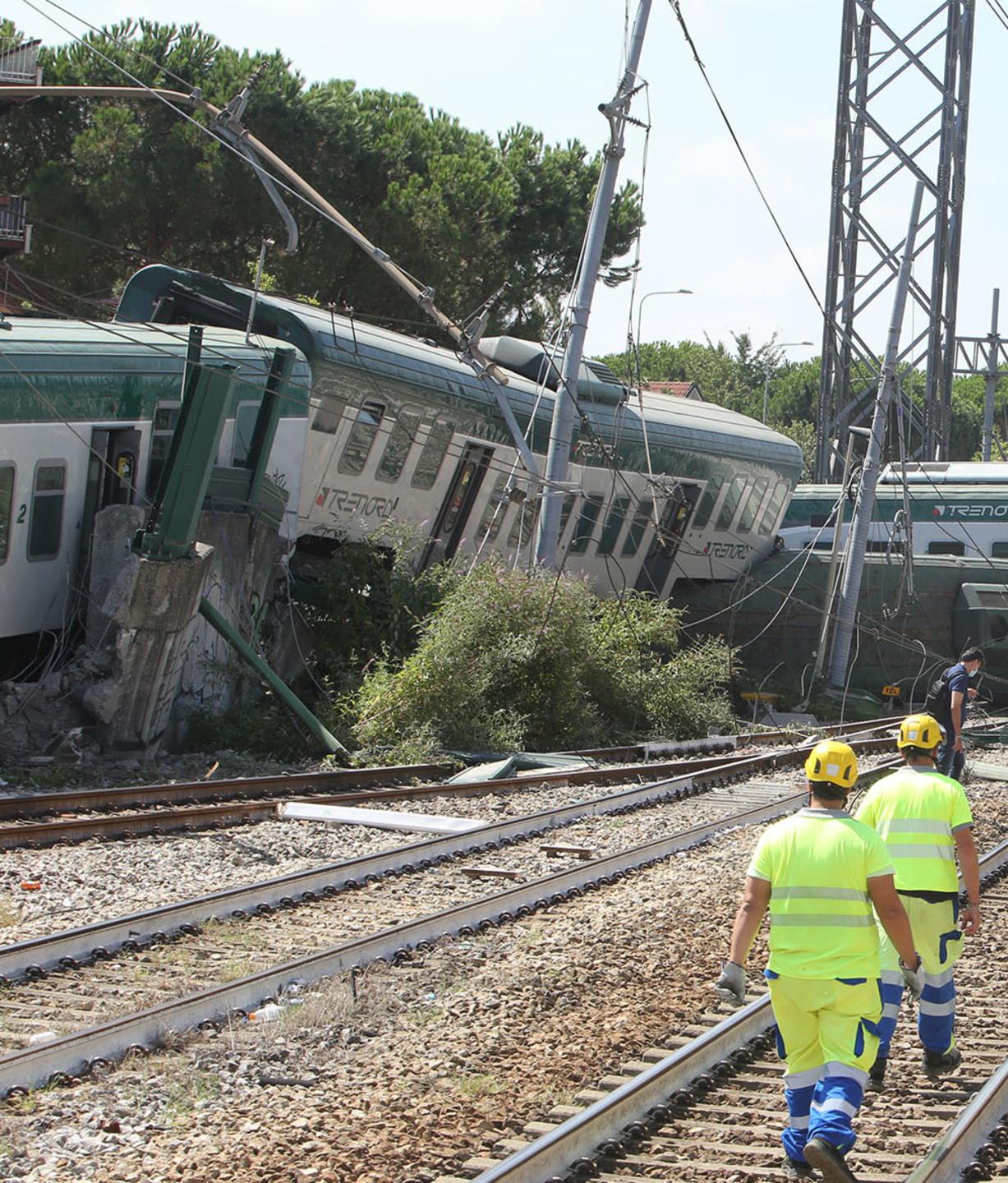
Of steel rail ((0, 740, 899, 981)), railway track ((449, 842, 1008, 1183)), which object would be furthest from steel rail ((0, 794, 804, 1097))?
railway track ((449, 842, 1008, 1183))

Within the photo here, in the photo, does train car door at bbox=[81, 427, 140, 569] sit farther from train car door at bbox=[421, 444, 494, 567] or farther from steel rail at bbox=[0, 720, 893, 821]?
train car door at bbox=[421, 444, 494, 567]

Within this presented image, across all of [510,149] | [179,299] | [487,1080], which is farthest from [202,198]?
[487,1080]

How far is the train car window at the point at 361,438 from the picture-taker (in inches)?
834

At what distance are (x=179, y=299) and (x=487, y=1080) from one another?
54.3ft

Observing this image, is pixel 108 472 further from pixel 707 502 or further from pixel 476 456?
pixel 707 502

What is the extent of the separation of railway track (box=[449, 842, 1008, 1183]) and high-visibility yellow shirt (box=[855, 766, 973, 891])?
837mm

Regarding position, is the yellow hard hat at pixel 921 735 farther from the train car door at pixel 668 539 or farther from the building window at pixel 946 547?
the building window at pixel 946 547

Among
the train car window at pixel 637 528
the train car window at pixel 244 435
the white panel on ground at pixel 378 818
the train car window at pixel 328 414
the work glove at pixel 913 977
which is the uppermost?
the train car window at pixel 328 414

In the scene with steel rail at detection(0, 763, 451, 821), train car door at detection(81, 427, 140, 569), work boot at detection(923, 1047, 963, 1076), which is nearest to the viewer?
work boot at detection(923, 1047, 963, 1076)

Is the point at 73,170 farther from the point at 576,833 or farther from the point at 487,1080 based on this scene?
the point at 487,1080

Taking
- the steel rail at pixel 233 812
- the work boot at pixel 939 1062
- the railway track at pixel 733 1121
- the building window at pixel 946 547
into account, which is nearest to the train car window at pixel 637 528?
the building window at pixel 946 547

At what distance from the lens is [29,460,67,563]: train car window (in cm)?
1633

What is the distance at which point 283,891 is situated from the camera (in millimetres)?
10391

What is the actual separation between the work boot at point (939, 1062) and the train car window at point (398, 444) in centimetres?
1546
